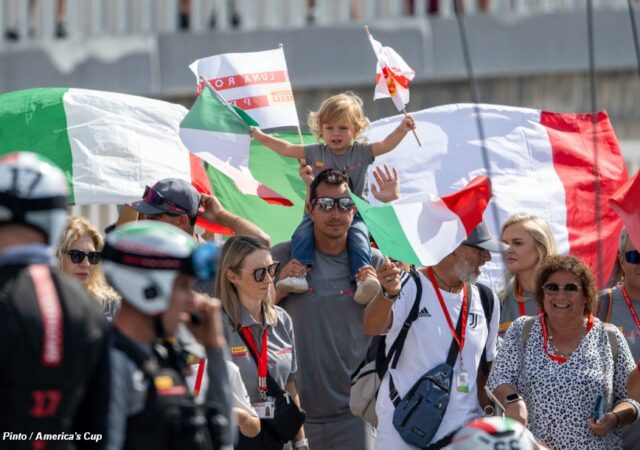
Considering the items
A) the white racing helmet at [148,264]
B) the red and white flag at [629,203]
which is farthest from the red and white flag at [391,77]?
the white racing helmet at [148,264]

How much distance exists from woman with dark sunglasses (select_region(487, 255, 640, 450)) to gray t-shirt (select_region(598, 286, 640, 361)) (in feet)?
1.73

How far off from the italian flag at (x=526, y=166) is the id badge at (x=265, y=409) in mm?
2469

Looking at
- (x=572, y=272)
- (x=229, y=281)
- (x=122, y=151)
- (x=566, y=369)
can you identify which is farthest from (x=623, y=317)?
(x=122, y=151)

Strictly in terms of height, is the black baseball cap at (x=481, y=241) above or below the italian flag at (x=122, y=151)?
below

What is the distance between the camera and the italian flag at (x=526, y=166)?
8.89 meters

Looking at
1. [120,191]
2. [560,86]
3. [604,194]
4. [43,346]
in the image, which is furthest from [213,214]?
[560,86]

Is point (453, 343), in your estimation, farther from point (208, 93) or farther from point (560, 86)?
point (560, 86)

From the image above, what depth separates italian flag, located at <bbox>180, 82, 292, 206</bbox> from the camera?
7.98 metres

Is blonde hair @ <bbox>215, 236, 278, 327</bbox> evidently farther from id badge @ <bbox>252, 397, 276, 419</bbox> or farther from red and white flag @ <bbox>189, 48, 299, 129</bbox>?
red and white flag @ <bbox>189, 48, 299, 129</bbox>

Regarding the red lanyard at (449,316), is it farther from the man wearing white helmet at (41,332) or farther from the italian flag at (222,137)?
the man wearing white helmet at (41,332)

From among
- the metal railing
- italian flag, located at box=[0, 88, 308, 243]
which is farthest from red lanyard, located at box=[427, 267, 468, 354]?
the metal railing

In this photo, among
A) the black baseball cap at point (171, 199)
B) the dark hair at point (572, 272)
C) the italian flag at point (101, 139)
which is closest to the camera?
the dark hair at point (572, 272)

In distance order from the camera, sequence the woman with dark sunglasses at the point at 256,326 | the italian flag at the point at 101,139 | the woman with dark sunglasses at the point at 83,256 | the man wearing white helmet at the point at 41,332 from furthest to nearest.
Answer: the italian flag at the point at 101,139 < the woman with dark sunglasses at the point at 83,256 < the woman with dark sunglasses at the point at 256,326 < the man wearing white helmet at the point at 41,332

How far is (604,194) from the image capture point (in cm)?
917
